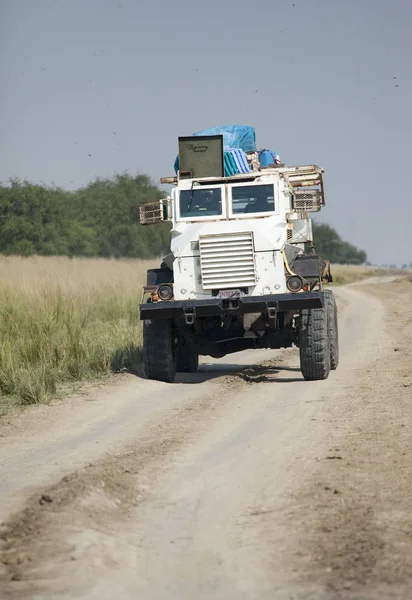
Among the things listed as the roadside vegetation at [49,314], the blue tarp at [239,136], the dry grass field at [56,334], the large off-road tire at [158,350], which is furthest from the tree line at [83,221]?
the large off-road tire at [158,350]

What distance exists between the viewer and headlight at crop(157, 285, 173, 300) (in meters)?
12.2

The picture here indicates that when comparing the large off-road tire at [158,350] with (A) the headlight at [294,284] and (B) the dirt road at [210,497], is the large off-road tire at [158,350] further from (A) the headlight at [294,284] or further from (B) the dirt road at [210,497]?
(A) the headlight at [294,284]

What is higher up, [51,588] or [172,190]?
[172,190]

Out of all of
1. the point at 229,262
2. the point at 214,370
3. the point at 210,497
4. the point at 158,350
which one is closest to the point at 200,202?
the point at 229,262

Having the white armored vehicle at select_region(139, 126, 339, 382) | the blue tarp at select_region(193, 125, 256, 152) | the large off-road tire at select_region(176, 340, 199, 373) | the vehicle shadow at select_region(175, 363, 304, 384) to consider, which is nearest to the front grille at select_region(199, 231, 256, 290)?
the white armored vehicle at select_region(139, 126, 339, 382)

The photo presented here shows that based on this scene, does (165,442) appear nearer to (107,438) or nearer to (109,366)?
(107,438)

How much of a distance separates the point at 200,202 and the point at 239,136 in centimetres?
333

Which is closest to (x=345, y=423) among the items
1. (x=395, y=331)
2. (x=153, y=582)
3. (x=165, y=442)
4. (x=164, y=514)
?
(x=165, y=442)

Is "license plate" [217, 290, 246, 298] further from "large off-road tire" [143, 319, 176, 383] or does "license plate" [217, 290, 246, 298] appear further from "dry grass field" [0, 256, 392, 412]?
"dry grass field" [0, 256, 392, 412]

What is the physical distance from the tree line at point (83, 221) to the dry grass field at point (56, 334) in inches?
677

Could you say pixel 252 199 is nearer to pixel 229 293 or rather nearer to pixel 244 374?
pixel 229 293

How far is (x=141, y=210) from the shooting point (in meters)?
12.8

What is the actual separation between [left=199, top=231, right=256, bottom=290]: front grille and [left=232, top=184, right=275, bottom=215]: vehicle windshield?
1.68 feet

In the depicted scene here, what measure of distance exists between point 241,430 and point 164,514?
2.93 m
